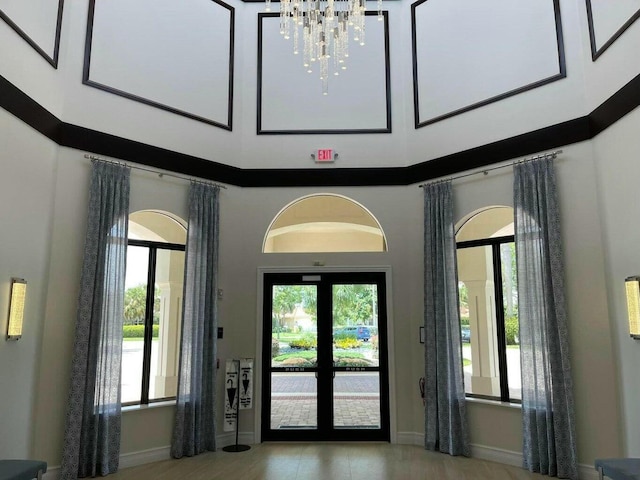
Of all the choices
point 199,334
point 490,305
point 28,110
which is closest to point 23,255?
point 28,110

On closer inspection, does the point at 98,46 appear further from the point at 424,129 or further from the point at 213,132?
the point at 424,129

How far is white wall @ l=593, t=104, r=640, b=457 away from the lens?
168 inches

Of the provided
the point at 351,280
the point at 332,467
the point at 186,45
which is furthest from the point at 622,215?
the point at 186,45

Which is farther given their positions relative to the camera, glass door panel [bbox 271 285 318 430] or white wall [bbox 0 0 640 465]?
glass door panel [bbox 271 285 318 430]

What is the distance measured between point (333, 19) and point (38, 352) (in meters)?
4.19

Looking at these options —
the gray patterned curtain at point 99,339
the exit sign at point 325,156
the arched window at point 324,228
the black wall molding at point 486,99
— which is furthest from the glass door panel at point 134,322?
the black wall molding at point 486,99

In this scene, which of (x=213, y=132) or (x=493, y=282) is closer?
(x=493, y=282)

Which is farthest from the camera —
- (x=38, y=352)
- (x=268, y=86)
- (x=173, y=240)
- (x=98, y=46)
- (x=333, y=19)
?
(x=268, y=86)

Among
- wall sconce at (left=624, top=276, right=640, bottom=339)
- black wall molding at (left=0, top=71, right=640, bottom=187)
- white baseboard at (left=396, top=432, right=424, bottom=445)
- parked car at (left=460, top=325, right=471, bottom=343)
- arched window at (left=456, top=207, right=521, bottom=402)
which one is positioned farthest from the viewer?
white baseboard at (left=396, top=432, right=424, bottom=445)

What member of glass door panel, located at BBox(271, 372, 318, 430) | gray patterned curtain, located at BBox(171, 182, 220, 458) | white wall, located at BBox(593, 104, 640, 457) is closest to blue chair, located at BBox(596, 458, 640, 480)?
white wall, located at BBox(593, 104, 640, 457)

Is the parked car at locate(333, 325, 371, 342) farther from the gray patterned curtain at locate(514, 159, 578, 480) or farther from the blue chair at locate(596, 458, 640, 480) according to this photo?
the blue chair at locate(596, 458, 640, 480)

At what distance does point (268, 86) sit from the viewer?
22.0 ft

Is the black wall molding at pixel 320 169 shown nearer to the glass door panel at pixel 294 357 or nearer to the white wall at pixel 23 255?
the white wall at pixel 23 255

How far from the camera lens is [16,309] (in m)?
4.15
